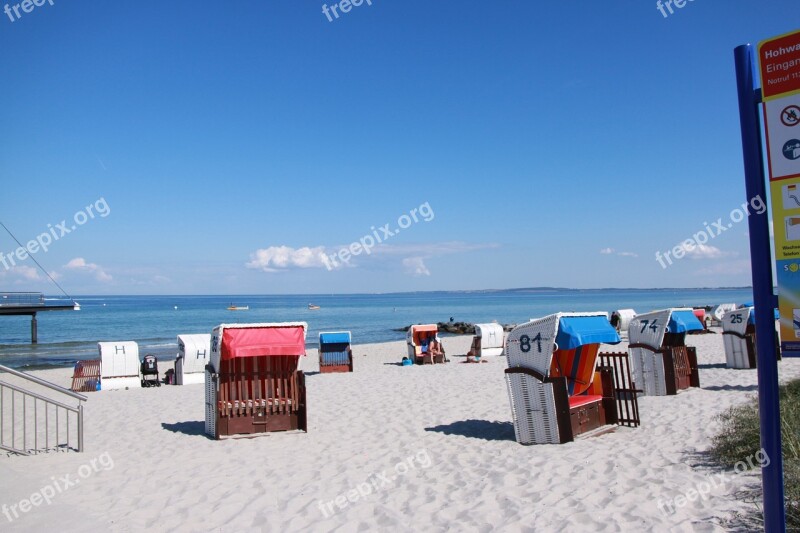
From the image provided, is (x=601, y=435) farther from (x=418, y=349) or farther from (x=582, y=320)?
(x=418, y=349)

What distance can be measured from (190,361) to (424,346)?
887cm

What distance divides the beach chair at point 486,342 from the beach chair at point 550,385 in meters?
15.8

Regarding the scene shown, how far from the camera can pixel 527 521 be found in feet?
16.7

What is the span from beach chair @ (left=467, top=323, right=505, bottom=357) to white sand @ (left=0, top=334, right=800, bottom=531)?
42.9 ft

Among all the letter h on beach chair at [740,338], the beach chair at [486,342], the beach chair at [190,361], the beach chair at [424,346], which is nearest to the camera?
the letter h on beach chair at [740,338]

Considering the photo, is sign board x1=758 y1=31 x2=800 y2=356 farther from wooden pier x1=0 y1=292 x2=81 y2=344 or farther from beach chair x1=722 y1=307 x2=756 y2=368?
wooden pier x1=0 y1=292 x2=81 y2=344

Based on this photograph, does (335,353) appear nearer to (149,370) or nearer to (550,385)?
(149,370)

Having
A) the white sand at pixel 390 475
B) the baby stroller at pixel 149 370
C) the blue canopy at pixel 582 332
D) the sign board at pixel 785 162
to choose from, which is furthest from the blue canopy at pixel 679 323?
the baby stroller at pixel 149 370

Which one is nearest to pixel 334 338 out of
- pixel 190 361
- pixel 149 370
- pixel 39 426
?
pixel 190 361

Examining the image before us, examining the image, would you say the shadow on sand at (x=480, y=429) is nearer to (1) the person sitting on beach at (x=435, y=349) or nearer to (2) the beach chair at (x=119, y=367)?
(2) the beach chair at (x=119, y=367)

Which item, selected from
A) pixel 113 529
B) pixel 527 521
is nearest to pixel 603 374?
pixel 527 521

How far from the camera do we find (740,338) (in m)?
15.3

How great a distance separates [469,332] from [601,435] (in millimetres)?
45056

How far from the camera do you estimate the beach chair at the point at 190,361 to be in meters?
18.4
